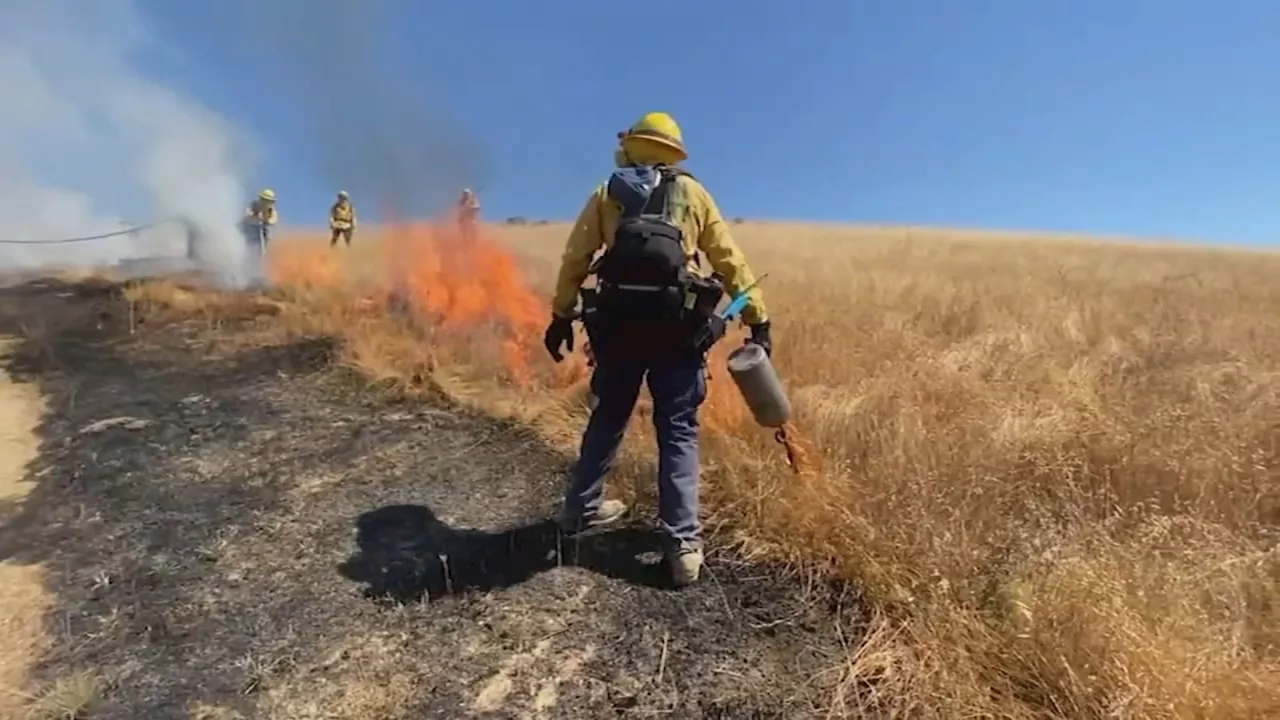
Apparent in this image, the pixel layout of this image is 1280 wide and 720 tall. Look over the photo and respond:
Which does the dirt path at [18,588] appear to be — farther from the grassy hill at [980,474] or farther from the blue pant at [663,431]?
the blue pant at [663,431]

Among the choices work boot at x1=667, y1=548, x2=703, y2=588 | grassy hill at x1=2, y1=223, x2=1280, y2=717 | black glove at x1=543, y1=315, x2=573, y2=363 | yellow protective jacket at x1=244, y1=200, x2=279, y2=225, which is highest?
yellow protective jacket at x1=244, y1=200, x2=279, y2=225

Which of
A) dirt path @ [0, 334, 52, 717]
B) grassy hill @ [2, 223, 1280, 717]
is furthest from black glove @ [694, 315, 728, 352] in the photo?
dirt path @ [0, 334, 52, 717]

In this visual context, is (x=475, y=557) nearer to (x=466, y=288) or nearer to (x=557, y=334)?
(x=557, y=334)

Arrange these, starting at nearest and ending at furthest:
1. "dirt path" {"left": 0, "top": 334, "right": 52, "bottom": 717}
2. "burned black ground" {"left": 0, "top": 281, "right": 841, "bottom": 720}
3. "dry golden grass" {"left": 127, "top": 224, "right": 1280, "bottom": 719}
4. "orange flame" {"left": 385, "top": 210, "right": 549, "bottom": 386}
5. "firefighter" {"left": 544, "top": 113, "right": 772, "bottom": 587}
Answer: "dry golden grass" {"left": 127, "top": 224, "right": 1280, "bottom": 719} → "burned black ground" {"left": 0, "top": 281, "right": 841, "bottom": 720} → "dirt path" {"left": 0, "top": 334, "right": 52, "bottom": 717} → "firefighter" {"left": 544, "top": 113, "right": 772, "bottom": 587} → "orange flame" {"left": 385, "top": 210, "right": 549, "bottom": 386}

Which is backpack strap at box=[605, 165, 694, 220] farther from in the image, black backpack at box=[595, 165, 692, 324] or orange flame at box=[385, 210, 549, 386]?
orange flame at box=[385, 210, 549, 386]

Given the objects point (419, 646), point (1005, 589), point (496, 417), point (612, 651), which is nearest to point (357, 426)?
point (496, 417)

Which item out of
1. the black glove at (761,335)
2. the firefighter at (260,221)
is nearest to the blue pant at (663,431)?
the black glove at (761,335)

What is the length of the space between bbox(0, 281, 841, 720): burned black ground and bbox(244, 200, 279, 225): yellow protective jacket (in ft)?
27.5

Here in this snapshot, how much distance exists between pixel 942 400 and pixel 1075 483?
1.24 m

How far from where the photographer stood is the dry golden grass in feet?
10.2

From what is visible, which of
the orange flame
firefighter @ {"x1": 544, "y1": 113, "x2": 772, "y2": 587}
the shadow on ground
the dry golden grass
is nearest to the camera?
the dry golden grass

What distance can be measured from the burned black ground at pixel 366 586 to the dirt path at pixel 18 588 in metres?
0.09

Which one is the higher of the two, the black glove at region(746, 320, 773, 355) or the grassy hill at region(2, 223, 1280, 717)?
the black glove at region(746, 320, 773, 355)

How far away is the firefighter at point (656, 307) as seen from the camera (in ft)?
12.7
